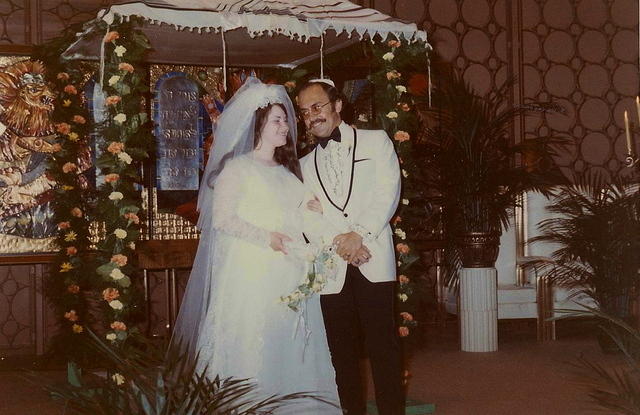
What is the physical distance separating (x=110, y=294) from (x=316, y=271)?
127 centimetres

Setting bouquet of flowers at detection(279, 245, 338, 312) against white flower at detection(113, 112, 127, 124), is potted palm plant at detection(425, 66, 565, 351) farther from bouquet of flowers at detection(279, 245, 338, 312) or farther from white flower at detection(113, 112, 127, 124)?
bouquet of flowers at detection(279, 245, 338, 312)

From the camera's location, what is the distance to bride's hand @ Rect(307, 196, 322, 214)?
434 centimetres

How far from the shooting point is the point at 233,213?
4316 mm

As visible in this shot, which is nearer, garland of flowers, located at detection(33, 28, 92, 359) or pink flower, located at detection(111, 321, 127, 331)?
pink flower, located at detection(111, 321, 127, 331)

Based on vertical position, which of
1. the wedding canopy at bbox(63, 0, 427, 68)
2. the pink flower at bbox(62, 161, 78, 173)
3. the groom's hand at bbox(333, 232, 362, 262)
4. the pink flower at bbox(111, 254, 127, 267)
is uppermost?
the wedding canopy at bbox(63, 0, 427, 68)

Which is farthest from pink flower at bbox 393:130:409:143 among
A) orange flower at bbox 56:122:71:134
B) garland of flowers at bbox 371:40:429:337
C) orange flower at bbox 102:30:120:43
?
orange flower at bbox 56:122:71:134

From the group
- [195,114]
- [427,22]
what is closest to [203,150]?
[195,114]

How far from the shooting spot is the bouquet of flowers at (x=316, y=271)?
13.7 feet

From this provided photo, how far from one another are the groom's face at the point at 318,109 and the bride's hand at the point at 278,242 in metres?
0.54

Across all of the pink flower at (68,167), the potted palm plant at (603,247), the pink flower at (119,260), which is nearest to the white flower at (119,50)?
the pink flower at (119,260)

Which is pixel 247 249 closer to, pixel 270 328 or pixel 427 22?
pixel 270 328

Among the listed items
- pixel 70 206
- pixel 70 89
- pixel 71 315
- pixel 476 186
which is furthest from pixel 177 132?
pixel 476 186

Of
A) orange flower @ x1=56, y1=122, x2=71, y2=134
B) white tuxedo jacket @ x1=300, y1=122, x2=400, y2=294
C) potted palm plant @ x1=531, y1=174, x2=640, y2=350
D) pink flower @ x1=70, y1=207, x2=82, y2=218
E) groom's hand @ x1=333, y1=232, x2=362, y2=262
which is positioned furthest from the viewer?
potted palm plant @ x1=531, y1=174, x2=640, y2=350

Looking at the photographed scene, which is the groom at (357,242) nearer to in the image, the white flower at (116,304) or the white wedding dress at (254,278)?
the white wedding dress at (254,278)
